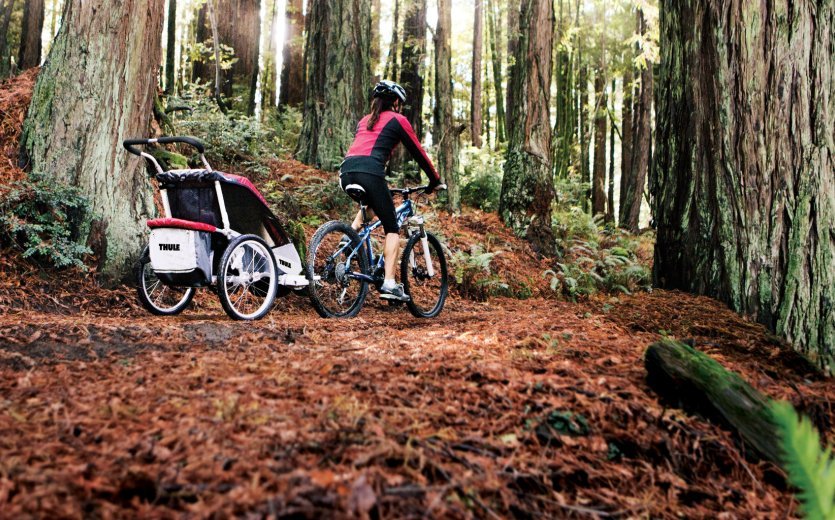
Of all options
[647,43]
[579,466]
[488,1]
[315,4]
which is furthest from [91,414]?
[488,1]

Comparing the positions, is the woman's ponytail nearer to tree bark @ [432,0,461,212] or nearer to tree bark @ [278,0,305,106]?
tree bark @ [432,0,461,212]

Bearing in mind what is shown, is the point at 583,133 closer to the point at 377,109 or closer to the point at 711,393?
the point at 377,109

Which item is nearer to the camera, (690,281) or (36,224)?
(690,281)

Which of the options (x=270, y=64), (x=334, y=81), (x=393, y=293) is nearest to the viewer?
(x=393, y=293)

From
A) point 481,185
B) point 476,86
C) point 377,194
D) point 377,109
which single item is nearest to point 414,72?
point 481,185

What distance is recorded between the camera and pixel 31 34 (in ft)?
38.9

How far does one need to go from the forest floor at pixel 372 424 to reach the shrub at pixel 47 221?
1236 millimetres

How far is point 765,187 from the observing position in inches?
152

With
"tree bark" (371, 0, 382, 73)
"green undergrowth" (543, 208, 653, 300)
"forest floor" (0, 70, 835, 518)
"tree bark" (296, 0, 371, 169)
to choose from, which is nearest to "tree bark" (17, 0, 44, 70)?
"tree bark" (296, 0, 371, 169)

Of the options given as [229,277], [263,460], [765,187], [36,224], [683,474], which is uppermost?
[765,187]

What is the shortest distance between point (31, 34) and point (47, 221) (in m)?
9.47

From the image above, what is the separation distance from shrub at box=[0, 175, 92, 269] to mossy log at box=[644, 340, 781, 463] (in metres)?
4.84

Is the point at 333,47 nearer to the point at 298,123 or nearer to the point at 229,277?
the point at 298,123

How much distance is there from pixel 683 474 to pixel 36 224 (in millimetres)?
5403
